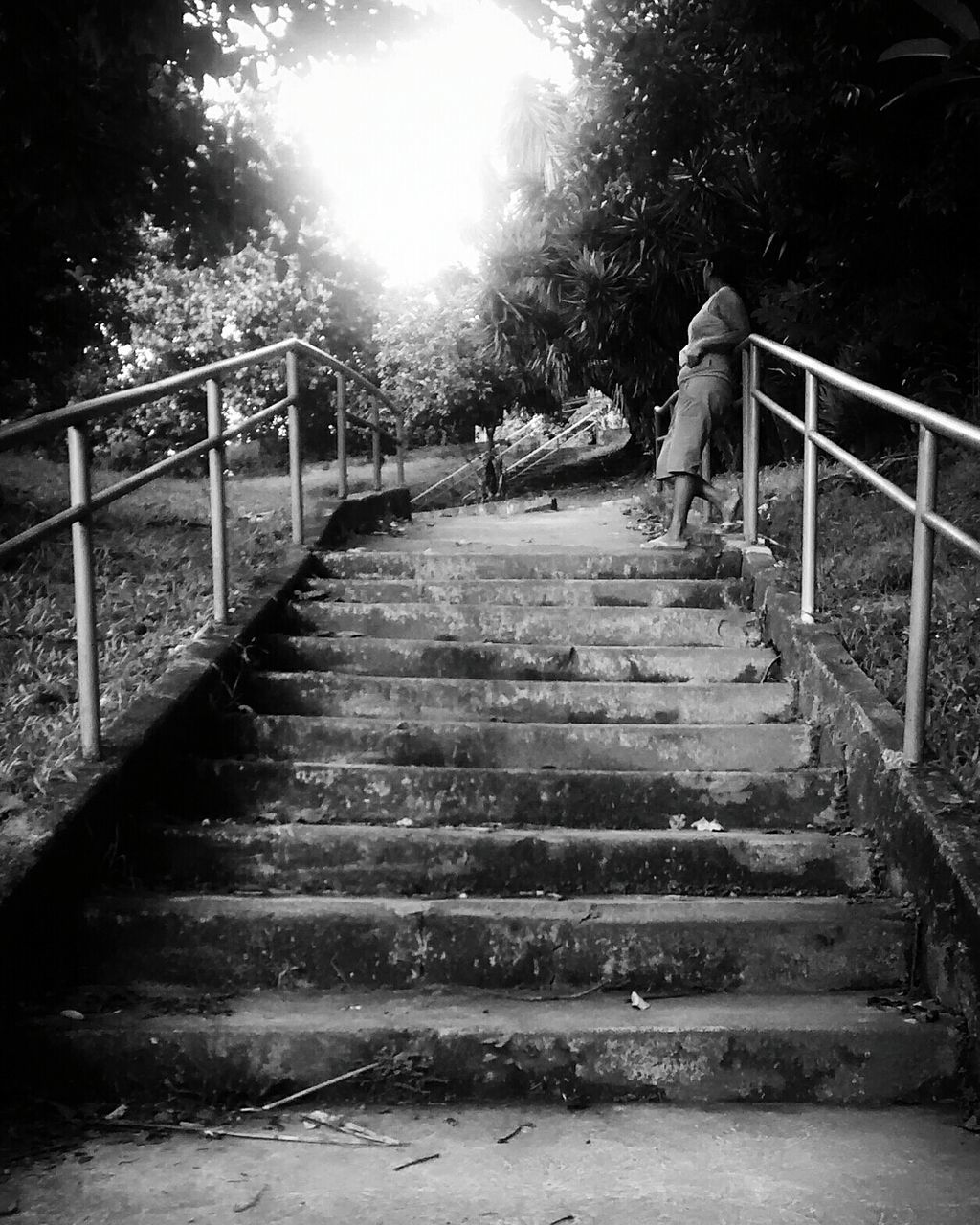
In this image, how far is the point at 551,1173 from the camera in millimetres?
2354

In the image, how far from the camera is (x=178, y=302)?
20781 mm

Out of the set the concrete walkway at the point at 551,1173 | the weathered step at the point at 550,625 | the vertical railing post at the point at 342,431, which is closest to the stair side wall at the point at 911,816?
the concrete walkway at the point at 551,1173

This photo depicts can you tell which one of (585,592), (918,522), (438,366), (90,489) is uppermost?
(438,366)

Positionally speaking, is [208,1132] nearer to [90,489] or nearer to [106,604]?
[90,489]

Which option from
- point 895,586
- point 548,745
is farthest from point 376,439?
point 548,745

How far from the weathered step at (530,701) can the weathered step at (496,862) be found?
2.82 ft

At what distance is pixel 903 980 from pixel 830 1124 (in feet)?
1.86

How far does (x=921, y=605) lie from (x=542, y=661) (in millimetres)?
1706

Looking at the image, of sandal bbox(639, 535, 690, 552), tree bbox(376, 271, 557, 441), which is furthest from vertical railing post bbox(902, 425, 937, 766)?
tree bbox(376, 271, 557, 441)

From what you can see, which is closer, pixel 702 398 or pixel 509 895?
pixel 509 895

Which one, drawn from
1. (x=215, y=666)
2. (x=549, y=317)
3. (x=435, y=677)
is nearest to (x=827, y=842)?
(x=435, y=677)

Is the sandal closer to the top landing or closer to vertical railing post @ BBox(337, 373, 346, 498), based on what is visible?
the top landing

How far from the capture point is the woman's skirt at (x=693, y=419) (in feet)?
20.6

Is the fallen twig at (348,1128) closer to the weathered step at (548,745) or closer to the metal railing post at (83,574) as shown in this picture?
the metal railing post at (83,574)
